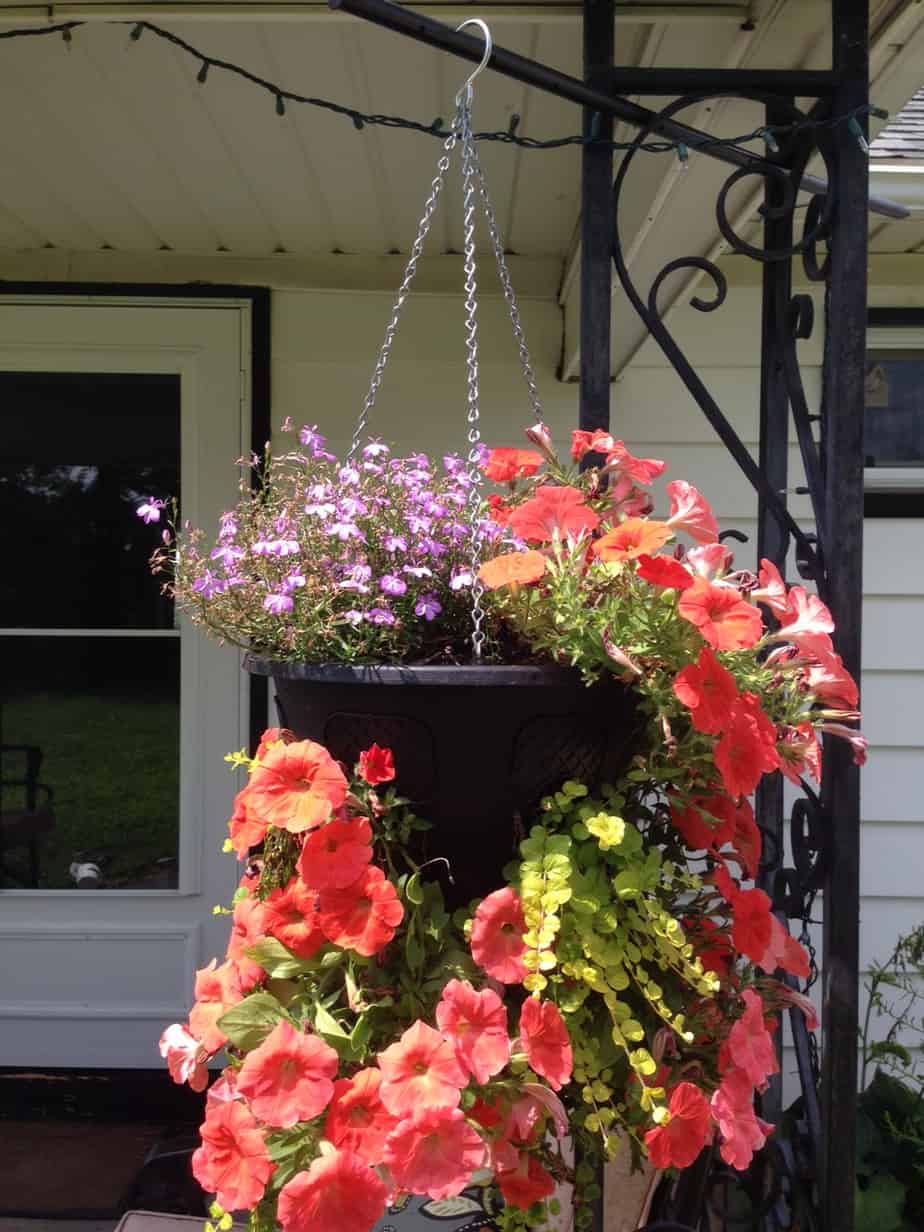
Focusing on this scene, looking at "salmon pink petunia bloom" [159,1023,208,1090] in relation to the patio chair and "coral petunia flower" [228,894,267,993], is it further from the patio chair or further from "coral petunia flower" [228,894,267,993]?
the patio chair

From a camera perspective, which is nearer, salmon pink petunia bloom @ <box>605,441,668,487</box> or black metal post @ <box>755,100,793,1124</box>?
salmon pink petunia bloom @ <box>605,441,668,487</box>

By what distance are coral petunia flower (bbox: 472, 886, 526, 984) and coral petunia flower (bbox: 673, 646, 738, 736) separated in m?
0.25

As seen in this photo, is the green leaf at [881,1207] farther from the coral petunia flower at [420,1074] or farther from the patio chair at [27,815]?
the patio chair at [27,815]

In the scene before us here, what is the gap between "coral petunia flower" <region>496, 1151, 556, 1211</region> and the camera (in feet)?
3.27

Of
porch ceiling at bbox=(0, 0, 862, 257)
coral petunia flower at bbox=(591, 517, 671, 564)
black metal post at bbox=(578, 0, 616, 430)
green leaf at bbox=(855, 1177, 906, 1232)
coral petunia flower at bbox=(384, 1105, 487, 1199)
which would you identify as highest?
porch ceiling at bbox=(0, 0, 862, 257)

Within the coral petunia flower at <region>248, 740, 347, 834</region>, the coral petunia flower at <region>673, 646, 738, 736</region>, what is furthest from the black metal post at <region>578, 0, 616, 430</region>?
the coral petunia flower at <region>248, 740, 347, 834</region>

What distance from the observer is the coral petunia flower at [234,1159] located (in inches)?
37.1

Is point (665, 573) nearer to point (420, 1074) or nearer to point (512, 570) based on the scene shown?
point (512, 570)

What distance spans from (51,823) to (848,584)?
254cm

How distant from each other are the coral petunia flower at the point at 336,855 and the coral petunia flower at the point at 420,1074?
0.15m

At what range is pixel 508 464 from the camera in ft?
3.93

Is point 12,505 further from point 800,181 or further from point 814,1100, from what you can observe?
point 814,1100

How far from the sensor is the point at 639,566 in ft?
3.21

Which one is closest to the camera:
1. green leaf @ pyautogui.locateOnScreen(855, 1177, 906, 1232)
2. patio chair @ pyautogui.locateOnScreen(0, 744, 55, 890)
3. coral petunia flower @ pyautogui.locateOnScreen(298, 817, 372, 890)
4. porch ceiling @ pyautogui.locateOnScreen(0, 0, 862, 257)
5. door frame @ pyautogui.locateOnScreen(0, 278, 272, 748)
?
coral petunia flower @ pyautogui.locateOnScreen(298, 817, 372, 890)
